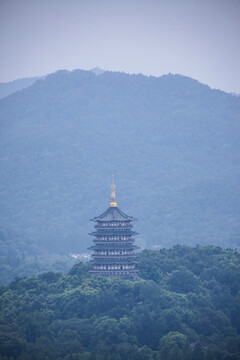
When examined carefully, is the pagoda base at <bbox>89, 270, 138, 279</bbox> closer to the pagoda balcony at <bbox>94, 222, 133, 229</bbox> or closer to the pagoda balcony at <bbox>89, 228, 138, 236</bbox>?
the pagoda balcony at <bbox>89, 228, 138, 236</bbox>

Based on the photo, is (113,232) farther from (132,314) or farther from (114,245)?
(132,314)

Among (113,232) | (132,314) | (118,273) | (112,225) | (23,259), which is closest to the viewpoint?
(132,314)

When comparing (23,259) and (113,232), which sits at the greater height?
(23,259)

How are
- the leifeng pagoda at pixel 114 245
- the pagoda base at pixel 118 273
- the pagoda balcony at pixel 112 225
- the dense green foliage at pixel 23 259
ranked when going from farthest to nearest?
1. the dense green foliage at pixel 23 259
2. the pagoda base at pixel 118 273
3. the pagoda balcony at pixel 112 225
4. the leifeng pagoda at pixel 114 245

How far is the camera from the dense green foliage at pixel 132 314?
8425cm

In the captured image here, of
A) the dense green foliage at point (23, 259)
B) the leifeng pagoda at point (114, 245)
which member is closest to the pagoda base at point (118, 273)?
the leifeng pagoda at point (114, 245)

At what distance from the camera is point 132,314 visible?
89.8 m

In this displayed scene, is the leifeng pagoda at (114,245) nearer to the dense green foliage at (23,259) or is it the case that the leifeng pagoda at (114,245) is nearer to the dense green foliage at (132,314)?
the dense green foliage at (132,314)

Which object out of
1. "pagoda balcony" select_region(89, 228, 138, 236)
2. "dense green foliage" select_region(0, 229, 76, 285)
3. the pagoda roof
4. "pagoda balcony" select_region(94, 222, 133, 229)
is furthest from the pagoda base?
"dense green foliage" select_region(0, 229, 76, 285)

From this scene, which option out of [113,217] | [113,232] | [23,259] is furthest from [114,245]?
[23,259]

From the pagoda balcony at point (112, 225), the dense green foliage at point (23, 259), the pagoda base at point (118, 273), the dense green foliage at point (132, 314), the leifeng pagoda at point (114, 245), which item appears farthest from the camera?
the dense green foliage at point (23, 259)

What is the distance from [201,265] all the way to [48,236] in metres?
78.8

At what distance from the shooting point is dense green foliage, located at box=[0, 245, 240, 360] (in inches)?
3317

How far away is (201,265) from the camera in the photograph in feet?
336
